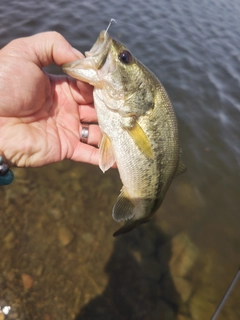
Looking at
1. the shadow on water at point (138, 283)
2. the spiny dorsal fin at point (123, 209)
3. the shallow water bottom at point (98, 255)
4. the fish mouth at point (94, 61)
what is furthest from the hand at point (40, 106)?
the shadow on water at point (138, 283)

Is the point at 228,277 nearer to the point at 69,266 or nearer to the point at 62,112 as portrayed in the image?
the point at 69,266

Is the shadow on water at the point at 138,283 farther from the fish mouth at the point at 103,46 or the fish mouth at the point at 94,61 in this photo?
the fish mouth at the point at 103,46

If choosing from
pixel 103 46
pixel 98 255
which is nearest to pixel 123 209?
pixel 98 255

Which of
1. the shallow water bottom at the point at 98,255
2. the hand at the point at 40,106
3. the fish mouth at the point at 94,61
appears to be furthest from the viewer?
the shallow water bottom at the point at 98,255

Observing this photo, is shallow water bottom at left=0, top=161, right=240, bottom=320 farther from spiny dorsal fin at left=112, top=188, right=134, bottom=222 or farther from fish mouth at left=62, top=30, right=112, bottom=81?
Result: fish mouth at left=62, top=30, right=112, bottom=81

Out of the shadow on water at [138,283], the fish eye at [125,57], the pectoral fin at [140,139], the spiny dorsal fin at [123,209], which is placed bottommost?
the shadow on water at [138,283]

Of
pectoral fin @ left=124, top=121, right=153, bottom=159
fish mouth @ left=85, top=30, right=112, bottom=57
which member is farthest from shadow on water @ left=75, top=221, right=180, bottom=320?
fish mouth @ left=85, top=30, right=112, bottom=57

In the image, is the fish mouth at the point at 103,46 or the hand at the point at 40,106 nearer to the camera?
the fish mouth at the point at 103,46
